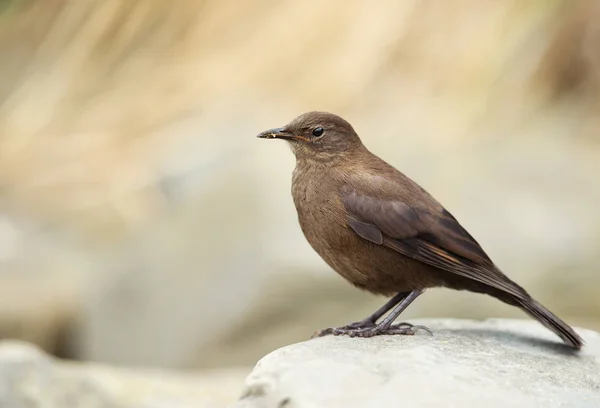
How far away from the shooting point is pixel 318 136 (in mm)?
4805

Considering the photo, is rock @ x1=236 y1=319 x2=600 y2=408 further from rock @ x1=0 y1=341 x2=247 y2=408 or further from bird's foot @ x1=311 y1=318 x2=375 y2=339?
rock @ x1=0 y1=341 x2=247 y2=408

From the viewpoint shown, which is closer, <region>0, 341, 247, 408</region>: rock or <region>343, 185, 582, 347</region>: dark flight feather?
<region>343, 185, 582, 347</region>: dark flight feather

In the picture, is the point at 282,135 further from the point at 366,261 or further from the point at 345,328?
the point at 345,328

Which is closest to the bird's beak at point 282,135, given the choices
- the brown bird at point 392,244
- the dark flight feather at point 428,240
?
the brown bird at point 392,244

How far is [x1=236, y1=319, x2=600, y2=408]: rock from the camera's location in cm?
313

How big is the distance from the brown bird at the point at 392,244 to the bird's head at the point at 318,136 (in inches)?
7.8

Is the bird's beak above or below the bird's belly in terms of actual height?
above

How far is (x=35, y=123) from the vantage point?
11.8 metres

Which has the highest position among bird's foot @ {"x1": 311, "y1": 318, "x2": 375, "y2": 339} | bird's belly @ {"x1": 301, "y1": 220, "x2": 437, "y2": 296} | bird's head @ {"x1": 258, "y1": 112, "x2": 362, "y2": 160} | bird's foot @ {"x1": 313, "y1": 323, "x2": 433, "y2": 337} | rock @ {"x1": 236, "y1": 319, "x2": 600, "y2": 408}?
bird's head @ {"x1": 258, "y1": 112, "x2": 362, "y2": 160}

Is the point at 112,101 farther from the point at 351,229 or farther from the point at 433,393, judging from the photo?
the point at 433,393

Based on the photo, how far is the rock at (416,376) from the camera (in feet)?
10.3

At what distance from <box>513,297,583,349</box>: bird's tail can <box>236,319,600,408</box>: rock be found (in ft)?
0.61

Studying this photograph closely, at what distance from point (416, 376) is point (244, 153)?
5800mm

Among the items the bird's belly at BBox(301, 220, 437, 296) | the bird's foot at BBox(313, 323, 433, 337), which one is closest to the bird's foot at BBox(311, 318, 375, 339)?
the bird's foot at BBox(313, 323, 433, 337)
